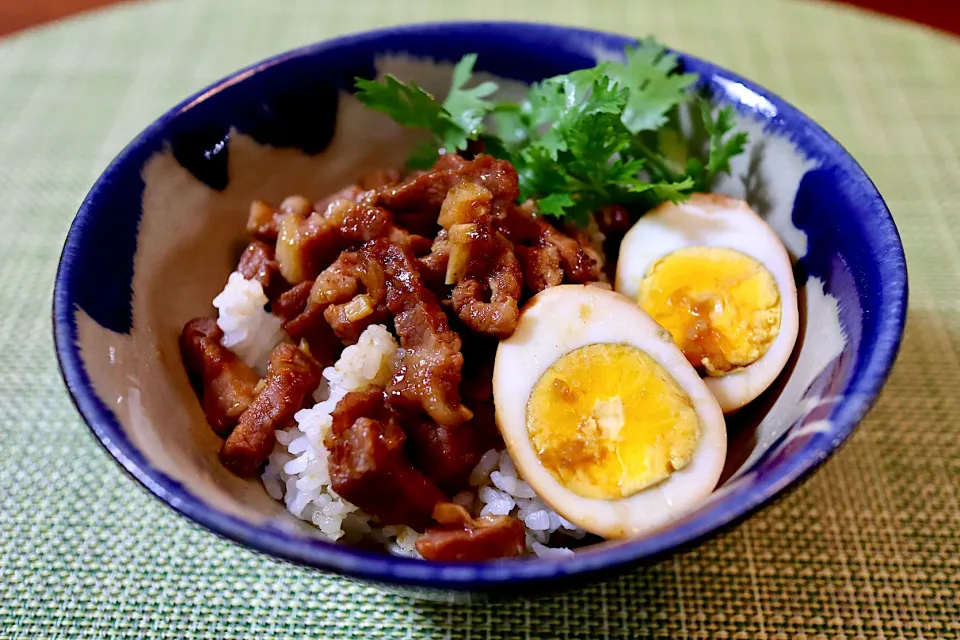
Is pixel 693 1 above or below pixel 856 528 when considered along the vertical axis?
above

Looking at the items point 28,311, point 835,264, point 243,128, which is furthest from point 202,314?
point 835,264

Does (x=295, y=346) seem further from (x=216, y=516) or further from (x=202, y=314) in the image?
(x=216, y=516)

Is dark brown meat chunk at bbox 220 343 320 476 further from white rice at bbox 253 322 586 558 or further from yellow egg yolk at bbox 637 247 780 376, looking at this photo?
yellow egg yolk at bbox 637 247 780 376

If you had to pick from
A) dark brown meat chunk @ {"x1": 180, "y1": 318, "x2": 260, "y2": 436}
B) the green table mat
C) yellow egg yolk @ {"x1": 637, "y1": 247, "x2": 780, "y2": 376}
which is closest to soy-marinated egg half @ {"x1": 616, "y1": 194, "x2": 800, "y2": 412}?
yellow egg yolk @ {"x1": 637, "y1": 247, "x2": 780, "y2": 376}

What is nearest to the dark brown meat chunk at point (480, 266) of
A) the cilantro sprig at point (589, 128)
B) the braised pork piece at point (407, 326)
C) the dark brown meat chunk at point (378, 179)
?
the braised pork piece at point (407, 326)

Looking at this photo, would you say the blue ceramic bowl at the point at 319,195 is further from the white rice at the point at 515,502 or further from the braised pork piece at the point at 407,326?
the white rice at the point at 515,502
